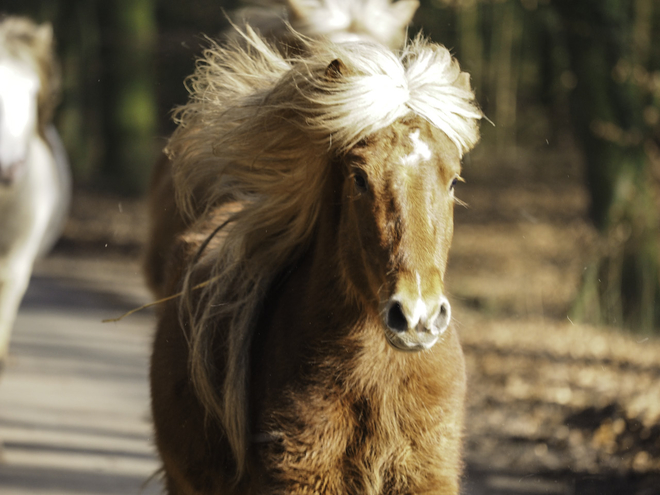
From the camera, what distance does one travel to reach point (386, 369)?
254 centimetres

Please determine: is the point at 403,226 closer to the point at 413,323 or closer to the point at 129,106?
the point at 413,323

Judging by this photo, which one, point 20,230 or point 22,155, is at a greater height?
point 22,155

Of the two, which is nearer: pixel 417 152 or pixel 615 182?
pixel 417 152

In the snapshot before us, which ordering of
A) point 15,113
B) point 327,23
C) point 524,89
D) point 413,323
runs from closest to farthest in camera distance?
point 413,323
point 327,23
point 15,113
point 524,89

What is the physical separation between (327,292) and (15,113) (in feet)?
12.4

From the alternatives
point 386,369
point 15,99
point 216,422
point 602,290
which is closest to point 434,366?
point 386,369

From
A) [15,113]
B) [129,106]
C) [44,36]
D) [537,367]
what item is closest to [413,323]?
[15,113]

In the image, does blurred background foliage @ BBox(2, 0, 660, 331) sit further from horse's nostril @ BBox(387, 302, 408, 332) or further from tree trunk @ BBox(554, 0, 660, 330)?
horse's nostril @ BBox(387, 302, 408, 332)

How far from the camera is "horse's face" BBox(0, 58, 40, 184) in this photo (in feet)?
17.2

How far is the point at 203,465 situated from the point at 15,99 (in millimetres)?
3733

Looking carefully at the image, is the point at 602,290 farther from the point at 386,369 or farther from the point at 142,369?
the point at 386,369

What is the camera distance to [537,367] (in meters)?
7.14

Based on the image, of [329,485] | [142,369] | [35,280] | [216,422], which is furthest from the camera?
[35,280]

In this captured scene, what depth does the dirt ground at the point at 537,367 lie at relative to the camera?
477 cm
